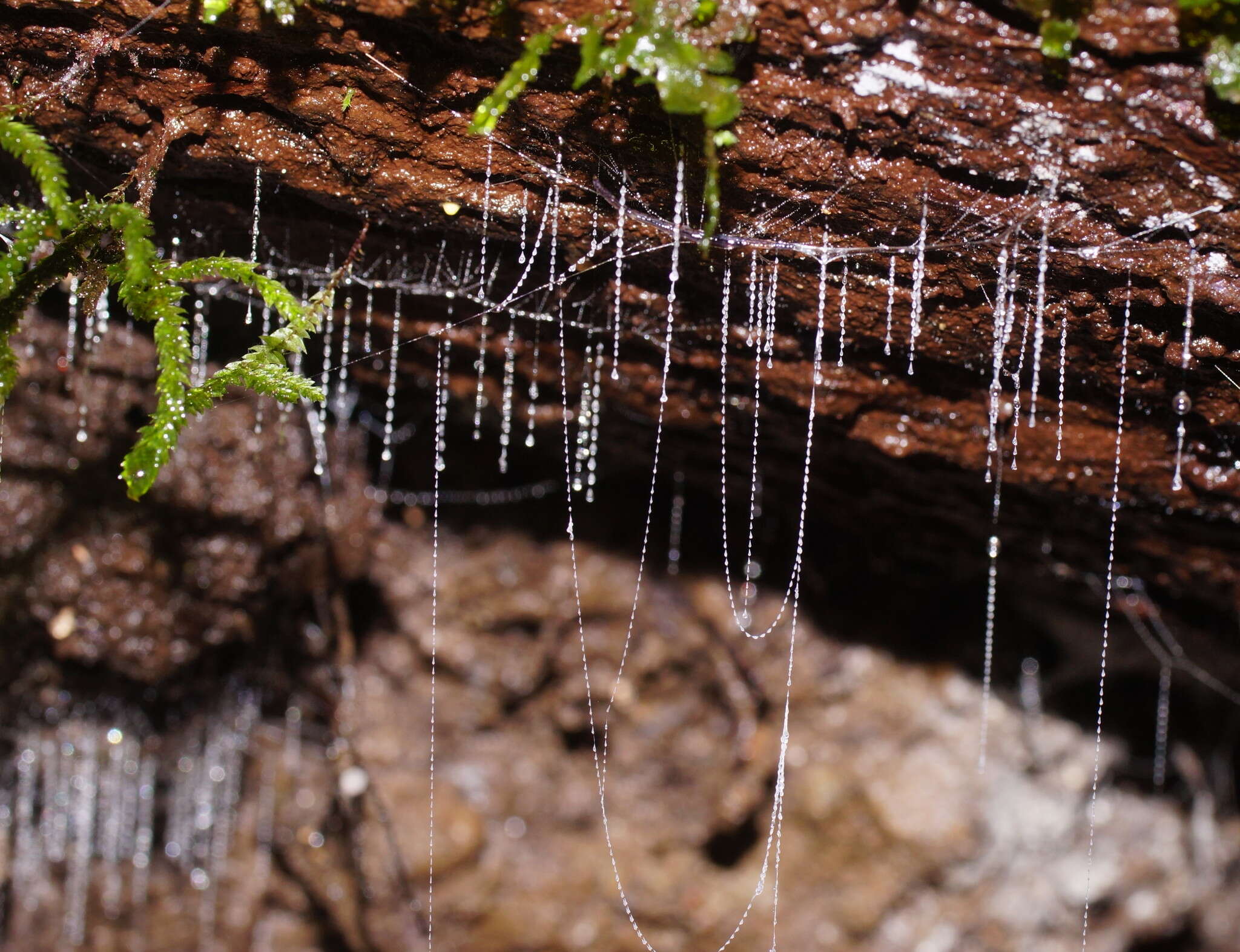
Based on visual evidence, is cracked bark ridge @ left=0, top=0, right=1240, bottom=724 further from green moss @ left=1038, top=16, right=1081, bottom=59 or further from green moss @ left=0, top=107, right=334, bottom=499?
green moss @ left=0, top=107, right=334, bottom=499

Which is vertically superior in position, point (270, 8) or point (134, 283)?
point (270, 8)

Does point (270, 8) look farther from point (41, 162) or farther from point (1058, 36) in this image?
point (1058, 36)

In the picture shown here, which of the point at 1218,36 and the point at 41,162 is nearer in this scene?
the point at 1218,36

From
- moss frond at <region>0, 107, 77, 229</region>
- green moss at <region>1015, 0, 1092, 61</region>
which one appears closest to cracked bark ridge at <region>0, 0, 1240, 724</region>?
green moss at <region>1015, 0, 1092, 61</region>

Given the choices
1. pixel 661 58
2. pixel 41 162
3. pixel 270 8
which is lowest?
pixel 41 162

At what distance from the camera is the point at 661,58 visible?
1.40m

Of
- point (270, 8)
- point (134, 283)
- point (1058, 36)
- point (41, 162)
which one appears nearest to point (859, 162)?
point (1058, 36)

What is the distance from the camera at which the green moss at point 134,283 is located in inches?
61.8

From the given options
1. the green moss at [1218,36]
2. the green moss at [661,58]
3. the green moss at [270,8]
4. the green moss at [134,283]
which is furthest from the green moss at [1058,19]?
the green moss at [134,283]

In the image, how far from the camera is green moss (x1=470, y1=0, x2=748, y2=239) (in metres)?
1.40

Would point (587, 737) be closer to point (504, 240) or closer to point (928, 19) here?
point (504, 240)

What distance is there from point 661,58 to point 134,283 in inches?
39.9

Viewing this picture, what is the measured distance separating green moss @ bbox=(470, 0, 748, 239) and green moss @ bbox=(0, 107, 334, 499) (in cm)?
65

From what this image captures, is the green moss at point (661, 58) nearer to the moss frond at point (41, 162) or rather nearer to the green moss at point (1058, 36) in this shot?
the green moss at point (1058, 36)
